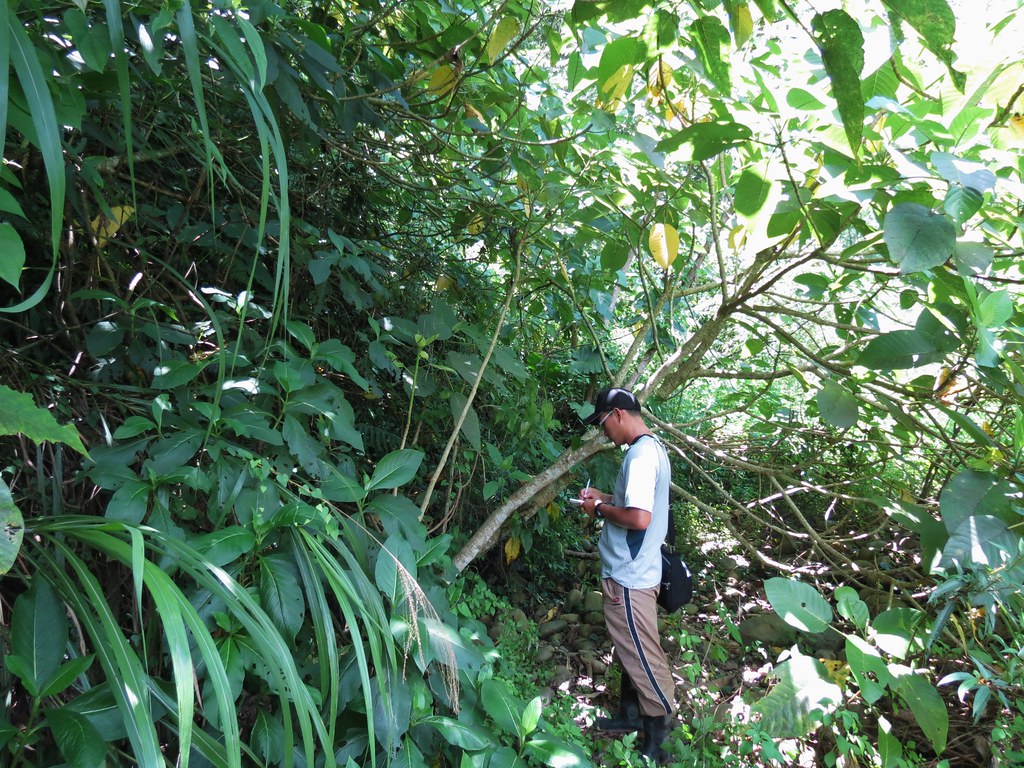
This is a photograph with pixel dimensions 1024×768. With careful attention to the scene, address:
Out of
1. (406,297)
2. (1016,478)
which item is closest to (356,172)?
(406,297)

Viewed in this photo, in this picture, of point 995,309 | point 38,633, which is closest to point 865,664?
point 995,309

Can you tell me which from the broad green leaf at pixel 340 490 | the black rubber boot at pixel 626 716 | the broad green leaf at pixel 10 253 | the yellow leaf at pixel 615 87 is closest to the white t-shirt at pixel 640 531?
the black rubber boot at pixel 626 716

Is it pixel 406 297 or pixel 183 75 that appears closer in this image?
pixel 183 75

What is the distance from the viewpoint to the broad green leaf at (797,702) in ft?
5.86

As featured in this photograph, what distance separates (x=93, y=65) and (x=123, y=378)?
1.02m

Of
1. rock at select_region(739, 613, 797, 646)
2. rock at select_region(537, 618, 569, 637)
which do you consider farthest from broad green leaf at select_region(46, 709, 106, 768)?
rock at select_region(739, 613, 797, 646)

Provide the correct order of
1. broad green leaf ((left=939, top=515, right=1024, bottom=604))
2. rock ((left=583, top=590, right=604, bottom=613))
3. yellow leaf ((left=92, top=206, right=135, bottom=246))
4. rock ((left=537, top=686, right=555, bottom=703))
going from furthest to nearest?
1. rock ((left=583, top=590, right=604, bottom=613))
2. rock ((left=537, top=686, right=555, bottom=703))
3. yellow leaf ((left=92, top=206, right=135, bottom=246))
4. broad green leaf ((left=939, top=515, right=1024, bottom=604))

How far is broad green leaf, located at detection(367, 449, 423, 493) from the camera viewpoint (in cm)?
167

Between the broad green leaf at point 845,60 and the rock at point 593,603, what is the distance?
10.7 feet

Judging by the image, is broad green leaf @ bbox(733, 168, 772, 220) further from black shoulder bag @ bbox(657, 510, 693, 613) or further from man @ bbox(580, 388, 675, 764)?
black shoulder bag @ bbox(657, 510, 693, 613)

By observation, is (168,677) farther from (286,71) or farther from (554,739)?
(286,71)

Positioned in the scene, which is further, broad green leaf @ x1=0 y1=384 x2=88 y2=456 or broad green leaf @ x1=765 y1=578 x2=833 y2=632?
broad green leaf @ x1=765 y1=578 x2=833 y2=632

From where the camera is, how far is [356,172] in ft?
9.00

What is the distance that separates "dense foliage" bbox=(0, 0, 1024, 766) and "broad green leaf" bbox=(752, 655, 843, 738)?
1 cm
